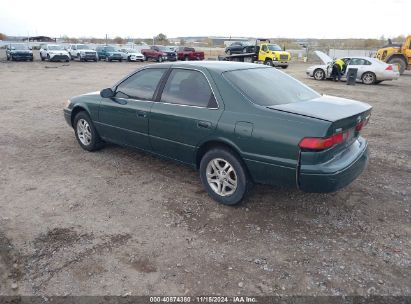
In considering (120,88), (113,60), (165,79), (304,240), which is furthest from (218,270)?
(113,60)

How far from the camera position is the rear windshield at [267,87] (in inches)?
152

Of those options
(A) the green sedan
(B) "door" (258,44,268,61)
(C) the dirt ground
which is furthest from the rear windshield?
(B) "door" (258,44,268,61)

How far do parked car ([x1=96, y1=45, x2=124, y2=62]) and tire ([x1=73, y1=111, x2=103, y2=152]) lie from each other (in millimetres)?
28182

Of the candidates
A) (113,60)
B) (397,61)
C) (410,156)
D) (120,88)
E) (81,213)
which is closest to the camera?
(81,213)

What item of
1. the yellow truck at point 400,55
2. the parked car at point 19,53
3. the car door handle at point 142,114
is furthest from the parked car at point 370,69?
the parked car at point 19,53

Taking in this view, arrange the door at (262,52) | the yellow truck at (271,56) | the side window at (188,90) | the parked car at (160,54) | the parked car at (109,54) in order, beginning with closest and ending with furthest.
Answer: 1. the side window at (188,90)
2. the yellow truck at (271,56)
3. the door at (262,52)
4. the parked car at (160,54)
5. the parked car at (109,54)

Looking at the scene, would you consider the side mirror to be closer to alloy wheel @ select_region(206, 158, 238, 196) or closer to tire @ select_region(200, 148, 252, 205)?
tire @ select_region(200, 148, 252, 205)

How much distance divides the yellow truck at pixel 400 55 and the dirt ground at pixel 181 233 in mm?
19916

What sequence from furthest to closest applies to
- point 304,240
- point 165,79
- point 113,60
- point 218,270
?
point 113,60, point 165,79, point 304,240, point 218,270

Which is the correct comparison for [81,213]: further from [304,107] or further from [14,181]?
[304,107]

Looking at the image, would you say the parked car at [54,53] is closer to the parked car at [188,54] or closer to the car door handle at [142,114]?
the parked car at [188,54]

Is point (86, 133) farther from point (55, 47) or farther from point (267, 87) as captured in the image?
point (55, 47)

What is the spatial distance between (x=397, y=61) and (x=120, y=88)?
22695 mm

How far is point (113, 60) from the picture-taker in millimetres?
33000
